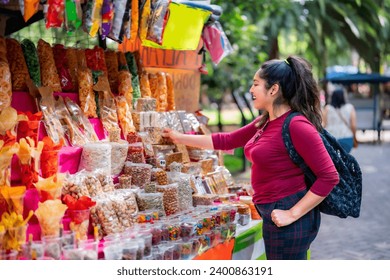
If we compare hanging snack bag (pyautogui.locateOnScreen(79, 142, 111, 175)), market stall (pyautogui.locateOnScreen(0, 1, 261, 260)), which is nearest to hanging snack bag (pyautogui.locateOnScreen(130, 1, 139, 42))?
market stall (pyautogui.locateOnScreen(0, 1, 261, 260))

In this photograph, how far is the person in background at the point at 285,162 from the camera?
3123mm

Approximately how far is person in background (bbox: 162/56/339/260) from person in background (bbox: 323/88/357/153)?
18.1 ft

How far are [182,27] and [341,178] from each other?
2.33 meters

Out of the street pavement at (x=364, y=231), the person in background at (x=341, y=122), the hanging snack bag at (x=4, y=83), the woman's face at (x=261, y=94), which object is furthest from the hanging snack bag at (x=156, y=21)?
the person in background at (x=341, y=122)

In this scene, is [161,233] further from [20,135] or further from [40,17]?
[40,17]

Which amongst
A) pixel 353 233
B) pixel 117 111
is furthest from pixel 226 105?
pixel 117 111

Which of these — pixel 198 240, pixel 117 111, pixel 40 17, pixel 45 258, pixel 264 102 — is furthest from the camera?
pixel 40 17

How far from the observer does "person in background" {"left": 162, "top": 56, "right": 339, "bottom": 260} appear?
3123 mm

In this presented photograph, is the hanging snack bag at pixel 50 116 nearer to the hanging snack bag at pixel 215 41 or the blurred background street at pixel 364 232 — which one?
the hanging snack bag at pixel 215 41

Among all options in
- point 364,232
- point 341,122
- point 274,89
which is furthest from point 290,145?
point 341,122

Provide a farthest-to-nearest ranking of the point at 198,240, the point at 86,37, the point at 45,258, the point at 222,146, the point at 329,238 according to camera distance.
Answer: the point at 329,238 → the point at 86,37 → the point at 222,146 → the point at 198,240 → the point at 45,258

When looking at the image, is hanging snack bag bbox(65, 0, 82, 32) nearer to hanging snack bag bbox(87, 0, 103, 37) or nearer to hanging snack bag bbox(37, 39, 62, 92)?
hanging snack bag bbox(87, 0, 103, 37)

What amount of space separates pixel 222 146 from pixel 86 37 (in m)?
1.76

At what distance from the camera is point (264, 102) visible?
10.7 feet
